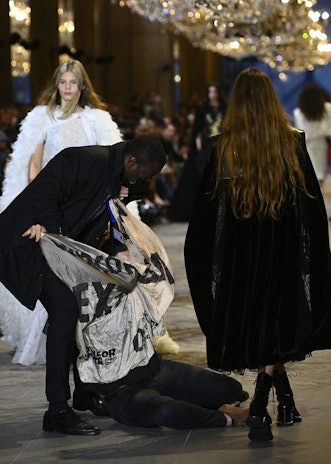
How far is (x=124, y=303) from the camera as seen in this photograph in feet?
19.3

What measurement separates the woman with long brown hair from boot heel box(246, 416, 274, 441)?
2 centimetres

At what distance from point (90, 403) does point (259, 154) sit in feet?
4.77

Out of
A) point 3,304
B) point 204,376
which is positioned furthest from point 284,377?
point 3,304

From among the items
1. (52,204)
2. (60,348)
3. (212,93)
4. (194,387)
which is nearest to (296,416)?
(194,387)

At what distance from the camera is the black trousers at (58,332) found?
18.8 feet

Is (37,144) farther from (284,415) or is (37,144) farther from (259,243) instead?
(284,415)

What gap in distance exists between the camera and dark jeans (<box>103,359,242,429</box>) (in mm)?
5777

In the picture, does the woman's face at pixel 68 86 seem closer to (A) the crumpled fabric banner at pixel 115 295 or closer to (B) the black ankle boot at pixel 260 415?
(A) the crumpled fabric banner at pixel 115 295

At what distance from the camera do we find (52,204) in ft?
18.8

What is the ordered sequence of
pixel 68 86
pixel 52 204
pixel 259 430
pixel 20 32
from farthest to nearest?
pixel 20 32 → pixel 68 86 → pixel 52 204 → pixel 259 430

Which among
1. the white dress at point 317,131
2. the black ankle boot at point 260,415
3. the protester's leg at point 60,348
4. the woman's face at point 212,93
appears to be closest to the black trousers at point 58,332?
the protester's leg at point 60,348

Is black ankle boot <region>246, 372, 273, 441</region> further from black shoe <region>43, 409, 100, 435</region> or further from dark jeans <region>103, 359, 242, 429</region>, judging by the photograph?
black shoe <region>43, 409, 100, 435</region>

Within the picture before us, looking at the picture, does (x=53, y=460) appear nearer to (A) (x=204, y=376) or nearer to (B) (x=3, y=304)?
(A) (x=204, y=376)

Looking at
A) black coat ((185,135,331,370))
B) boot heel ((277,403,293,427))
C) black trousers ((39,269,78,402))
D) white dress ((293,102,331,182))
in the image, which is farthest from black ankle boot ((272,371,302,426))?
white dress ((293,102,331,182))
